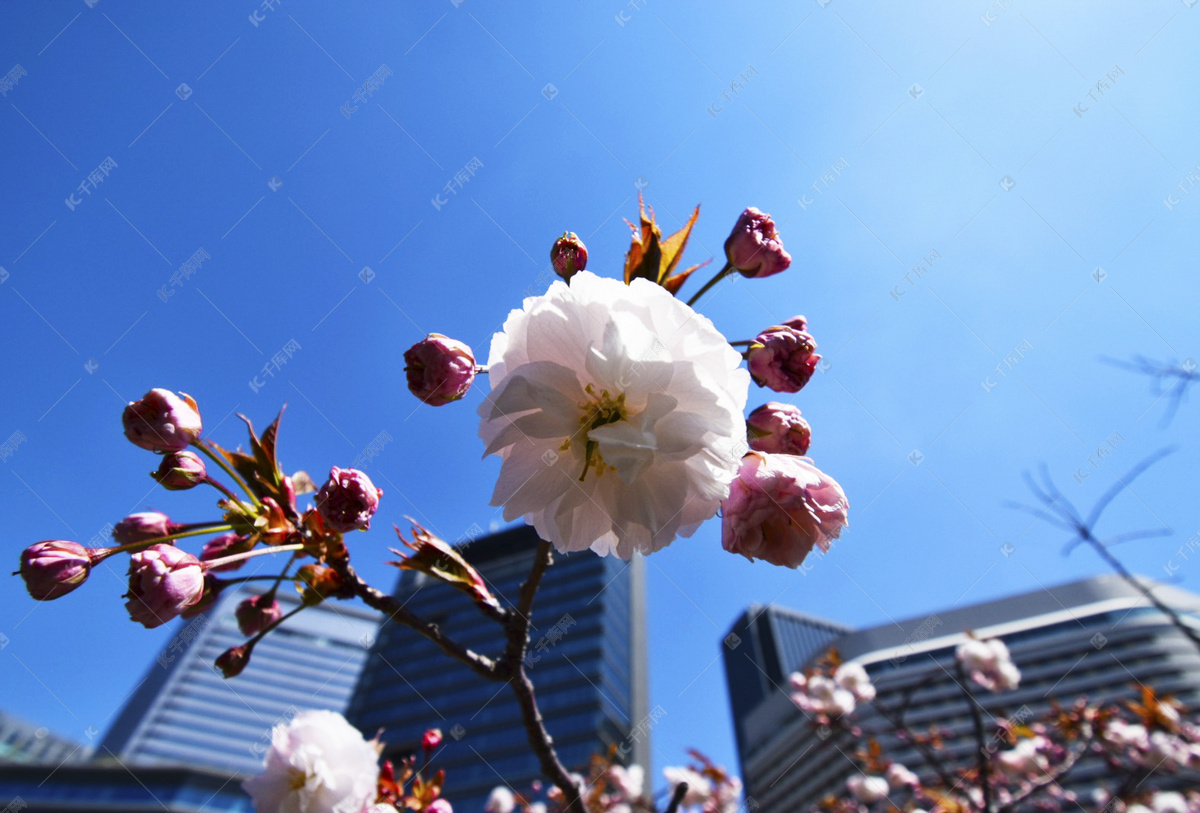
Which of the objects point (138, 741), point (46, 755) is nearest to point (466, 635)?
point (138, 741)

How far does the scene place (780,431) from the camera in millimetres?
860

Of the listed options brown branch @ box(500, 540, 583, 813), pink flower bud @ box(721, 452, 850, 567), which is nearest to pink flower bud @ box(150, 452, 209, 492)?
brown branch @ box(500, 540, 583, 813)

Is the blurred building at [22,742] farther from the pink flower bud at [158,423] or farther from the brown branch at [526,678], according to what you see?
the brown branch at [526,678]

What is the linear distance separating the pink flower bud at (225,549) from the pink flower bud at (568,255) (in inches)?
29.2

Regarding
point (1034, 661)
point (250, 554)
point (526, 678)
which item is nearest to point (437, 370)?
point (250, 554)

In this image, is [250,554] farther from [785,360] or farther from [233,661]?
[785,360]

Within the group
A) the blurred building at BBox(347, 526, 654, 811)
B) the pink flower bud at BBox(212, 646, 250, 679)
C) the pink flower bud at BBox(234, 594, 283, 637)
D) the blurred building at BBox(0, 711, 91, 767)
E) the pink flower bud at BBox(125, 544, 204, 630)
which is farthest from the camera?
the blurred building at BBox(0, 711, 91, 767)

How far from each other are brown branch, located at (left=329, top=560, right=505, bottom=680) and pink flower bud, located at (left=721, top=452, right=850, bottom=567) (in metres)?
0.54

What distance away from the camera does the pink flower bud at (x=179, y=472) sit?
1.03 meters

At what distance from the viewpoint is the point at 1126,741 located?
4.54m

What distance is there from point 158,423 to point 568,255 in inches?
31.0

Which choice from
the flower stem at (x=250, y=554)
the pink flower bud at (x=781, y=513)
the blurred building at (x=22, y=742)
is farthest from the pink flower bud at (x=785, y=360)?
the blurred building at (x=22, y=742)

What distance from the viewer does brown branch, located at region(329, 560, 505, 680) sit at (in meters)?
1.04

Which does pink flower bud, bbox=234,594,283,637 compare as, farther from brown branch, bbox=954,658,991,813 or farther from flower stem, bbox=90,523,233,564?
brown branch, bbox=954,658,991,813
